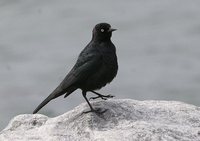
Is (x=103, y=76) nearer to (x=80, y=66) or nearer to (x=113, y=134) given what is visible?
(x=80, y=66)

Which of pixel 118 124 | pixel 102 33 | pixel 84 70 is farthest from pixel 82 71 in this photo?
pixel 118 124

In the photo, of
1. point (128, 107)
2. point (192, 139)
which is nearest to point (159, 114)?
point (128, 107)

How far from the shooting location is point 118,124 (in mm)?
7266

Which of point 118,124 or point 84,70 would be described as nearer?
point 118,124

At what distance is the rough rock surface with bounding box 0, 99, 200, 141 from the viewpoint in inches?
270

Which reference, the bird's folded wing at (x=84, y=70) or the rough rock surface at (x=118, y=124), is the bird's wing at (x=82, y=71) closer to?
the bird's folded wing at (x=84, y=70)

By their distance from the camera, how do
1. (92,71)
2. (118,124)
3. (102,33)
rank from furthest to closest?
(102,33)
(92,71)
(118,124)

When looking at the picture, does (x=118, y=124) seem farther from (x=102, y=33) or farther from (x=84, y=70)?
(x=102, y=33)

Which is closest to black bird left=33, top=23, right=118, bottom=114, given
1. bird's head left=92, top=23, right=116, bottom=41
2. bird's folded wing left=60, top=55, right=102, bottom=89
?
bird's folded wing left=60, top=55, right=102, bottom=89

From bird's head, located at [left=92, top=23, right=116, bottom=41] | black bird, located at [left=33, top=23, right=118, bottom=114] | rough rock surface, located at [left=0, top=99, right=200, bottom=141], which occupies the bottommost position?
rough rock surface, located at [left=0, top=99, right=200, bottom=141]

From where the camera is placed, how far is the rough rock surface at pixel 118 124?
270 inches

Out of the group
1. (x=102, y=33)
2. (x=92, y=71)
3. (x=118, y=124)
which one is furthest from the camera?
(x=102, y=33)

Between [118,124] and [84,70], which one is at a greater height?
[84,70]

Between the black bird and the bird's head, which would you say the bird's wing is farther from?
the bird's head
